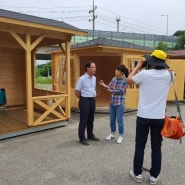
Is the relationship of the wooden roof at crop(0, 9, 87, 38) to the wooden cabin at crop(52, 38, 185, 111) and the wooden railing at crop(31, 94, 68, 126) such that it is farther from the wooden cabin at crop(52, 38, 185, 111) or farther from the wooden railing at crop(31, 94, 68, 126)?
the wooden cabin at crop(52, 38, 185, 111)

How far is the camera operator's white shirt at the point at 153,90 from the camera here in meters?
3.24

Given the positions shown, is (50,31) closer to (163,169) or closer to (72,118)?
(72,118)

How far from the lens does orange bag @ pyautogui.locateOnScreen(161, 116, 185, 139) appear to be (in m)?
3.21

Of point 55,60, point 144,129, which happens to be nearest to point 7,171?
point 144,129

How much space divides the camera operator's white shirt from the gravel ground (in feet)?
3.39

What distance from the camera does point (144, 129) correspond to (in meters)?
3.36

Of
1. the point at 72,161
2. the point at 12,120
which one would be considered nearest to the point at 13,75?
the point at 12,120

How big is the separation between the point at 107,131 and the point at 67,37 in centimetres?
269

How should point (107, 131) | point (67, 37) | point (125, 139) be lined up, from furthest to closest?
point (67, 37) → point (107, 131) → point (125, 139)

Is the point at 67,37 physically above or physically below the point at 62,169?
above

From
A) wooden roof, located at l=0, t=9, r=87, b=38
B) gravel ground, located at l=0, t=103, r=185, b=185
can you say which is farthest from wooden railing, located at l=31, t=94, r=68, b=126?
wooden roof, located at l=0, t=9, r=87, b=38

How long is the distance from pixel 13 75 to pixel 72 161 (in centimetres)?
562

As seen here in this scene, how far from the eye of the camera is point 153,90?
3.26 metres

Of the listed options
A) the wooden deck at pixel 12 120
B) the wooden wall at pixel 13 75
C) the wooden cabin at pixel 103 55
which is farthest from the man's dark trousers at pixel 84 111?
the wooden wall at pixel 13 75
